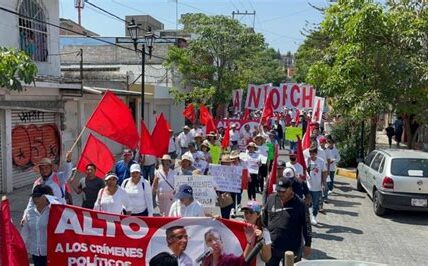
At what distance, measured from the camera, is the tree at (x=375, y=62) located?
50.7ft

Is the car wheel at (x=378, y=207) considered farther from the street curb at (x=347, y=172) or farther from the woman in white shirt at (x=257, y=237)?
the woman in white shirt at (x=257, y=237)

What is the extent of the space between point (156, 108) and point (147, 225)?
24472 millimetres

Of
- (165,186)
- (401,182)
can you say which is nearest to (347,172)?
(401,182)

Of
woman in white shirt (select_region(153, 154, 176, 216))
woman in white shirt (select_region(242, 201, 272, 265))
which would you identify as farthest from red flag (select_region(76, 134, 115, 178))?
woman in white shirt (select_region(242, 201, 272, 265))

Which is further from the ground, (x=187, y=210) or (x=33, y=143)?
(x=187, y=210)

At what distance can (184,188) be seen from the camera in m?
6.40

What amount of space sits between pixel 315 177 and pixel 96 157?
14.5ft

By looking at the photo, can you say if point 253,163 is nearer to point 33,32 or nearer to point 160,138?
point 160,138

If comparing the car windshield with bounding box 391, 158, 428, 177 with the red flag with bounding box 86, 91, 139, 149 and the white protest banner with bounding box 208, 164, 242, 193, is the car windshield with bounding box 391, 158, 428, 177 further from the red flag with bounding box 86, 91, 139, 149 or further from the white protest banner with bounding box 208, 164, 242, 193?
the red flag with bounding box 86, 91, 139, 149

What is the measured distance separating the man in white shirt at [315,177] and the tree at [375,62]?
Result: 548cm

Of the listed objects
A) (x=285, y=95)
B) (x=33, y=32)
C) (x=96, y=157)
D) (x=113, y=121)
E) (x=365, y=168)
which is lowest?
(x=365, y=168)

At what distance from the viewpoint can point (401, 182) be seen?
11.0 m

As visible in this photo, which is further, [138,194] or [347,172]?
[347,172]

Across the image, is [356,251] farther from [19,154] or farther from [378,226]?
[19,154]
